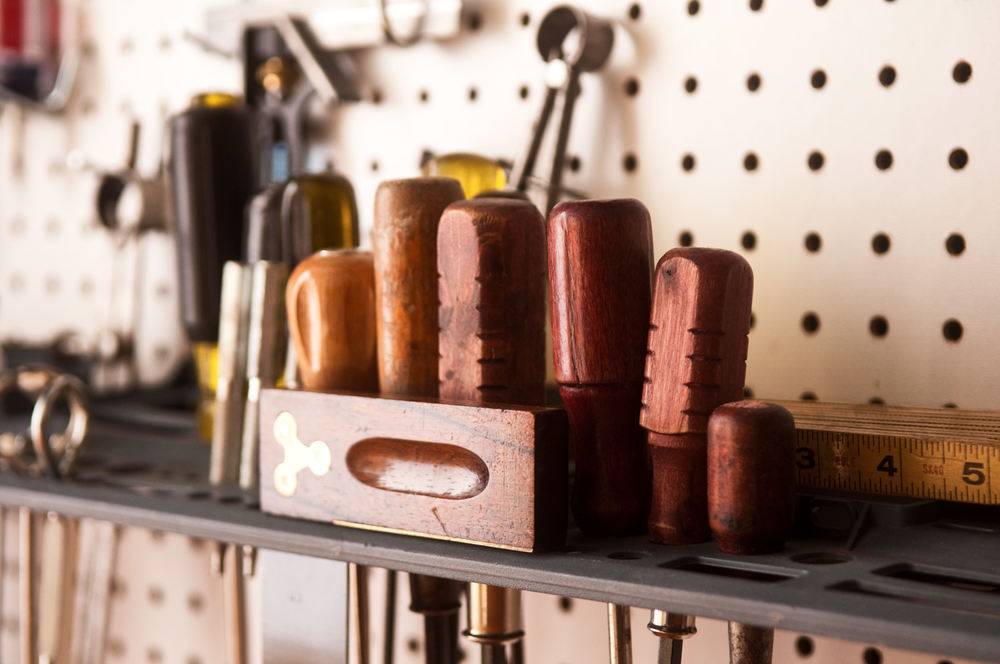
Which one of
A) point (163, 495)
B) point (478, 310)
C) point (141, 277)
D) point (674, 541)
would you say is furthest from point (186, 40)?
point (674, 541)

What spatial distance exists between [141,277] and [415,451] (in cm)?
61

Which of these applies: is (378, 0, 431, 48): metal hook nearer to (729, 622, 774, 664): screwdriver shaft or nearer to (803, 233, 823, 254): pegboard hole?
(803, 233, 823, 254): pegboard hole

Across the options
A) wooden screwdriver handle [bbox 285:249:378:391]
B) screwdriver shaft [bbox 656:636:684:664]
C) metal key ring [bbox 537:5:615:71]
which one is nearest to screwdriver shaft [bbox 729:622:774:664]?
screwdriver shaft [bbox 656:636:684:664]

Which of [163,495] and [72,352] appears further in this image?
[72,352]

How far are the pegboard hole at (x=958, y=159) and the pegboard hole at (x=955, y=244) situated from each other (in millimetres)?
42

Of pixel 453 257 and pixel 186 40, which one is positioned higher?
pixel 186 40

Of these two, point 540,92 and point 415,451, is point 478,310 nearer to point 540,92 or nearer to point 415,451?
point 415,451

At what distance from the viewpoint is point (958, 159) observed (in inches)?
28.7

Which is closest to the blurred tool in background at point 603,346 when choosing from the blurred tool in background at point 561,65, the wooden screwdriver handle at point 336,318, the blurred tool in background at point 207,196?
the wooden screwdriver handle at point 336,318

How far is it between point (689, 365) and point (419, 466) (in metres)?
0.16

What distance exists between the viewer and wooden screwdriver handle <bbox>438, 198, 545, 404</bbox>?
630 millimetres

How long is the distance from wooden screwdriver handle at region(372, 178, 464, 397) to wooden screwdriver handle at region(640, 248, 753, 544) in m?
0.14

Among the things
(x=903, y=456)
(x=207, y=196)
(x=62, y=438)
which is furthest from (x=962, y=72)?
(x=62, y=438)

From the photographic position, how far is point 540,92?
904 mm
